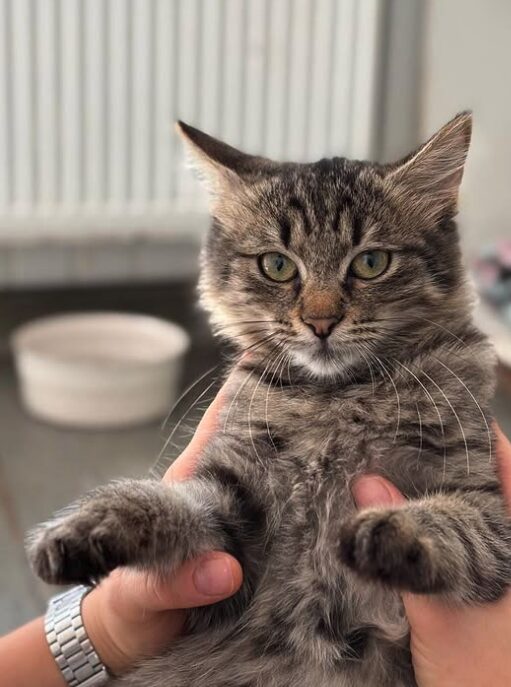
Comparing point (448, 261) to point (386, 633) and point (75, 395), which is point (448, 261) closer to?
point (386, 633)

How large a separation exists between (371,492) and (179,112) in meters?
2.09

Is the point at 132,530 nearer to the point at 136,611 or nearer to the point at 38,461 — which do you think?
the point at 136,611

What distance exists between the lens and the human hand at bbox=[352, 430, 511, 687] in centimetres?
106

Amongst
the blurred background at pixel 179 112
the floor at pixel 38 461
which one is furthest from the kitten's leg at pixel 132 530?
the blurred background at pixel 179 112

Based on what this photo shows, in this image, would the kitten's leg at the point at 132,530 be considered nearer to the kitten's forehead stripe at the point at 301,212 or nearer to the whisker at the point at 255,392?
the whisker at the point at 255,392

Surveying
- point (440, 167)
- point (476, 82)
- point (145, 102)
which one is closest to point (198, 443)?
point (440, 167)

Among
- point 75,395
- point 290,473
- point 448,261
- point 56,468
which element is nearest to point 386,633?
point 290,473

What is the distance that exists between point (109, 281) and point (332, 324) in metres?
2.22

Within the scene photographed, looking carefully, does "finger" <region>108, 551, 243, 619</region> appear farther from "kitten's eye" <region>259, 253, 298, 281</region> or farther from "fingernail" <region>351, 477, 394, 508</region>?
"kitten's eye" <region>259, 253, 298, 281</region>

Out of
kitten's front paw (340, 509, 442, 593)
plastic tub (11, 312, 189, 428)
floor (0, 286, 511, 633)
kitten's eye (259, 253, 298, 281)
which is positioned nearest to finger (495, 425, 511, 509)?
kitten's front paw (340, 509, 442, 593)

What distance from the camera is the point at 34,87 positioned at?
9.32 feet

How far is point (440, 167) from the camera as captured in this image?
132 centimetres

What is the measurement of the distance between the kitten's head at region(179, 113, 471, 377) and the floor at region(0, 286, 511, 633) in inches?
42.7

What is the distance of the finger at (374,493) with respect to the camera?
108 centimetres
